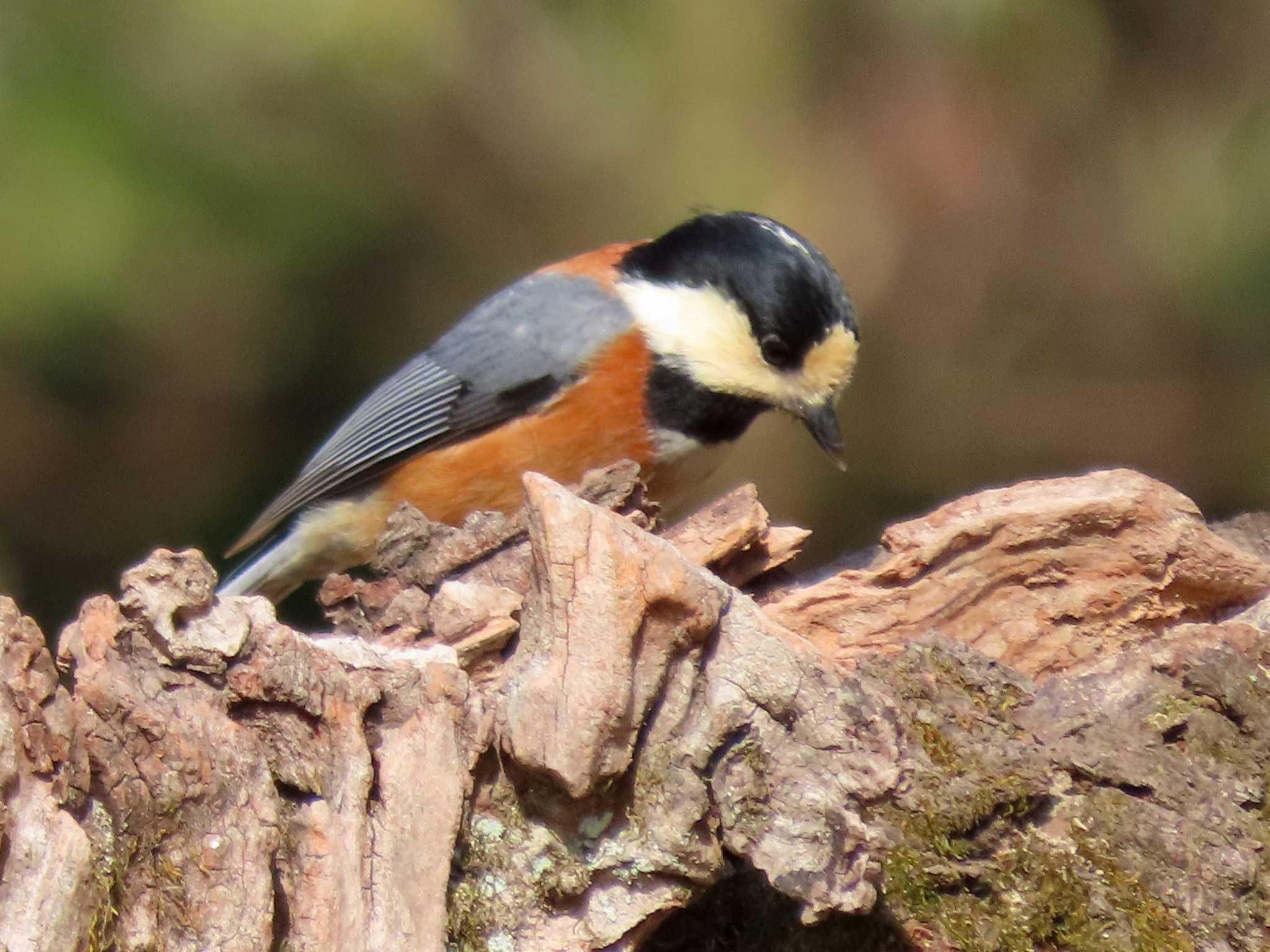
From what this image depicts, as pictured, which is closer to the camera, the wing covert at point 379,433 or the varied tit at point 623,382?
the varied tit at point 623,382

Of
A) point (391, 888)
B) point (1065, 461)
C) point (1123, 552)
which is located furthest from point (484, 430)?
point (1065, 461)

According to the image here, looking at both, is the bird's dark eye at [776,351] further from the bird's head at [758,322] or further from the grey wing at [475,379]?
the grey wing at [475,379]

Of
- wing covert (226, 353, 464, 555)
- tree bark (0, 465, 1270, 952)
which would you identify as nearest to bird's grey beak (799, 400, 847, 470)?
wing covert (226, 353, 464, 555)

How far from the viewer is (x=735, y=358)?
2.61m

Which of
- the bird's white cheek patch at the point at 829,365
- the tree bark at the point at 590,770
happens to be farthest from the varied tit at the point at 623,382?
the tree bark at the point at 590,770

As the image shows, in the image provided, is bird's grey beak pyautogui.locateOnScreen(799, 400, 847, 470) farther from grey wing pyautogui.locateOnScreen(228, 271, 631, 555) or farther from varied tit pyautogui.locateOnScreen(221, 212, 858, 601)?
grey wing pyautogui.locateOnScreen(228, 271, 631, 555)

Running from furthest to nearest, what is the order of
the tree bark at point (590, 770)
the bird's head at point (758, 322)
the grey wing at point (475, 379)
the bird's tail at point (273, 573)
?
the bird's tail at point (273, 573)
the grey wing at point (475, 379)
the bird's head at point (758, 322)
the tree bark at point (590, 770)

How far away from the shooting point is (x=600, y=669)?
1.42 m

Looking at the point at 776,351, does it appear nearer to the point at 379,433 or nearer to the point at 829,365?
the point at 829,365

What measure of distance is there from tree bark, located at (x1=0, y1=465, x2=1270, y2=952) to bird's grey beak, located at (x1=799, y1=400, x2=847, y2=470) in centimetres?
81

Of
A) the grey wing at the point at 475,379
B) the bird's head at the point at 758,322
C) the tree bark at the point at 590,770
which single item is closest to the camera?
the tree bark at the point at 590,770

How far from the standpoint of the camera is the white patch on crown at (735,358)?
2559 millimetres

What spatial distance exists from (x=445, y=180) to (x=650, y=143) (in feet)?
1.92

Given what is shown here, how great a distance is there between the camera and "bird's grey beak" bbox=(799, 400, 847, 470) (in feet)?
8.46
